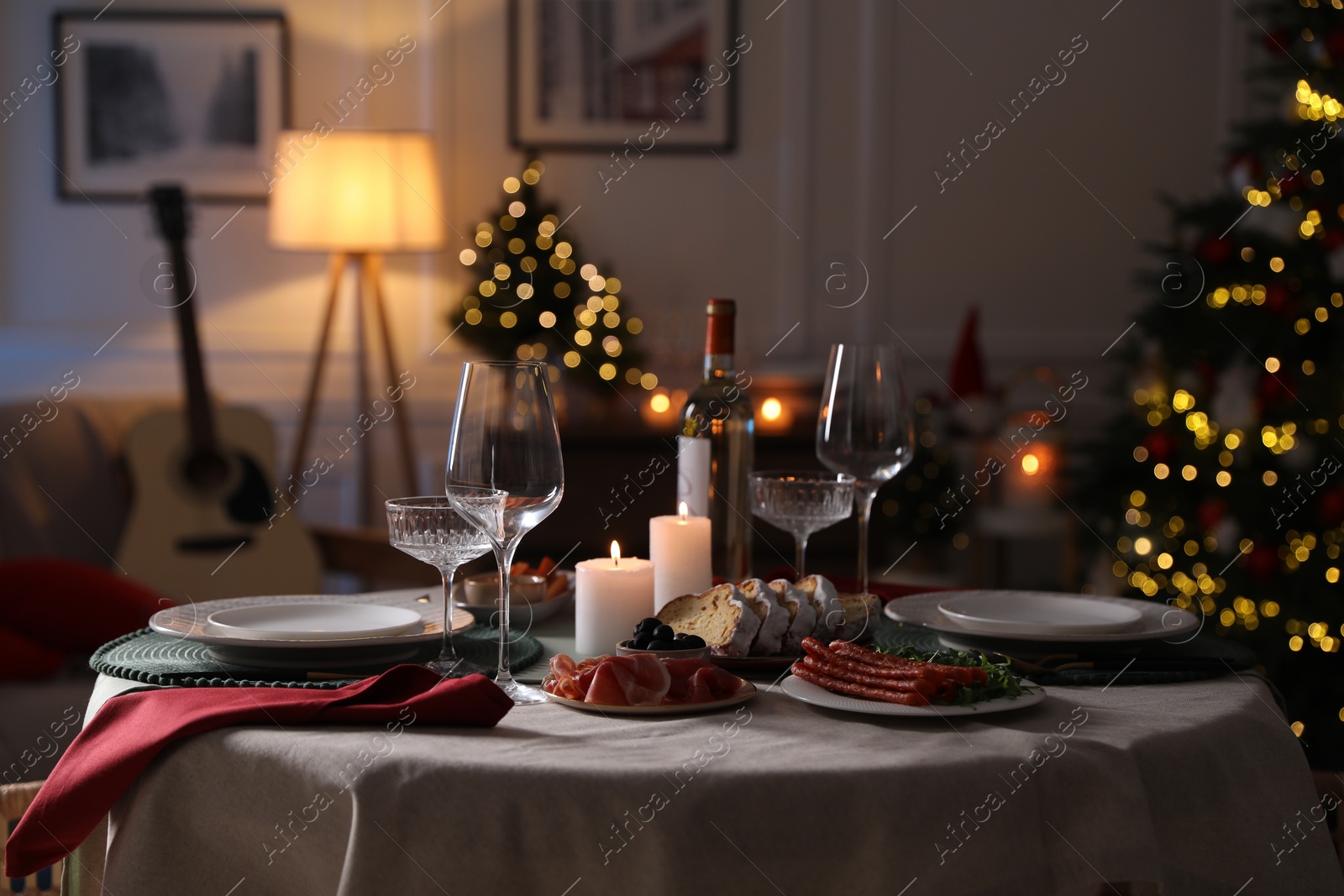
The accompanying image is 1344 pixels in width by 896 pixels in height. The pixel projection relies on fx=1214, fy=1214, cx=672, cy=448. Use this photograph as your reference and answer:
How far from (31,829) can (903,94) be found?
395 centimetres

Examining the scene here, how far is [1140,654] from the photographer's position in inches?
52.5

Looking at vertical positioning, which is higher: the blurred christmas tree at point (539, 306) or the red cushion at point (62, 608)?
the blurred christmas tree at point (539, 306)

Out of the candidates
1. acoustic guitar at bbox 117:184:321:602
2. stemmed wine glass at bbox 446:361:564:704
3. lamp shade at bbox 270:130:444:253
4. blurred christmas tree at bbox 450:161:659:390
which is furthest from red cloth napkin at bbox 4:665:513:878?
blurred christmas tree at bbox 450:161:659:390

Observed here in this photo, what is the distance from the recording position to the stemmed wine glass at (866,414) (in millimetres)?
1500

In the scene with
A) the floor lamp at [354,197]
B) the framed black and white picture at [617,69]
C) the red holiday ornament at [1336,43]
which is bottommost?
the floor lamp at [354,197]


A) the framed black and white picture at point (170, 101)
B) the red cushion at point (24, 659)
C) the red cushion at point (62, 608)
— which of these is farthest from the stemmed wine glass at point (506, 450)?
the framed black and white picture at point (170, 101)

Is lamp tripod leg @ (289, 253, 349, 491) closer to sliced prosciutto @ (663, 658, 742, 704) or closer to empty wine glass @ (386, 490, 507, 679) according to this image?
empty wine glass @ (386, 490, 507, 679)

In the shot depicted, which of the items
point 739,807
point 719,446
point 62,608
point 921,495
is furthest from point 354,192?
point 739,807

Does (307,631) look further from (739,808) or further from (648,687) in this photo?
(739,808)

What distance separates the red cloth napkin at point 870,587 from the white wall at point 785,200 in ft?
8.13

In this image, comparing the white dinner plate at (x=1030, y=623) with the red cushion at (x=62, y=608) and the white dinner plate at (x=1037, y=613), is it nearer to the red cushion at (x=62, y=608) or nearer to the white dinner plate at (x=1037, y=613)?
the white dinner plate at (x=1037, y=613)

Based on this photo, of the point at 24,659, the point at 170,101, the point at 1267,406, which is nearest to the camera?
the point at 24,659

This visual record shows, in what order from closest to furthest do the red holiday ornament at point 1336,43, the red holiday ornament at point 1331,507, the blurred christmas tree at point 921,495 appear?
the red holiday ornament at point 1331,507, the red holiday ornament at point 1336,43, the blurred christmas tree at point 921,495

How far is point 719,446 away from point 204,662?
641 mm
